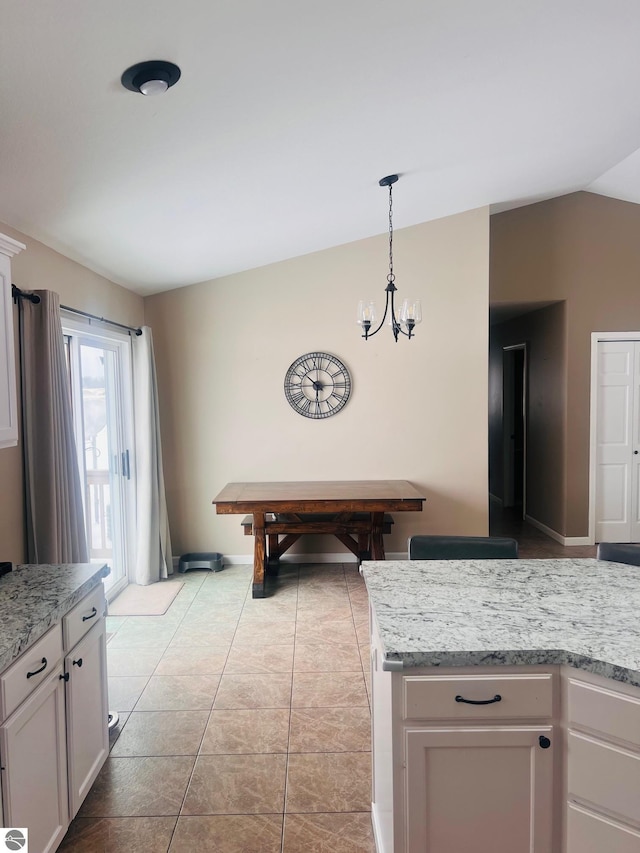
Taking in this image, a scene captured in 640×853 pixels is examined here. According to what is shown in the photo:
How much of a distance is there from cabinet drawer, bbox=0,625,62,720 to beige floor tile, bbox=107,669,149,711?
1.07m

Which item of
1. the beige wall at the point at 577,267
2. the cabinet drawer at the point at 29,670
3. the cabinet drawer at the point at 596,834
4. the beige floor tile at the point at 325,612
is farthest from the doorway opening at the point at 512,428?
the cabinet drawer at the point at 29,670

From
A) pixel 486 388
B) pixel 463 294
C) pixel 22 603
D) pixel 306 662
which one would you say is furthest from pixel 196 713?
pixel 463 294

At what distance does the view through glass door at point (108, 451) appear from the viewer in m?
3.83

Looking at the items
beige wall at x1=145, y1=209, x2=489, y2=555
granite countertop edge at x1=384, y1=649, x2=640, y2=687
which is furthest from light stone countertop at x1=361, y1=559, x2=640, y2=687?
beige wall at x1=145, y1=209, x2=489, y2=555

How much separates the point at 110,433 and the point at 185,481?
858 mm

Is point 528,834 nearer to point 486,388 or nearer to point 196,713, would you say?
point 196,713

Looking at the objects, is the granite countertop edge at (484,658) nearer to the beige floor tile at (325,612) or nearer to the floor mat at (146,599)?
the beige floor tile at (325,612)

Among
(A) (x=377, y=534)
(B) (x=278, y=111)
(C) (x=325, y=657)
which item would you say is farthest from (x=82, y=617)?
(A) (x=377, y=534)

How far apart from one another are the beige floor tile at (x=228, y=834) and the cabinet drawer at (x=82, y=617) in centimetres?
74

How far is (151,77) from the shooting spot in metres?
1.71

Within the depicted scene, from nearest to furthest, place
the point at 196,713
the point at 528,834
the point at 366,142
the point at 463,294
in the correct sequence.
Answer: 1. the point at 528,834
2. the point at 196,713
3. the point at 366,142
4. the point at 463,294

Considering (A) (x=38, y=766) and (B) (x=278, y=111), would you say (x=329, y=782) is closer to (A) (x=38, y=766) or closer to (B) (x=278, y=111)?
(A) (x=38, y=766)

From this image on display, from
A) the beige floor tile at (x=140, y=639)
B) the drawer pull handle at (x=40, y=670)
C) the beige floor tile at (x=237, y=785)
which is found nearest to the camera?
the drawer pull handle at (x=40, y=670)

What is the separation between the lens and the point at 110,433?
4.11 metres
